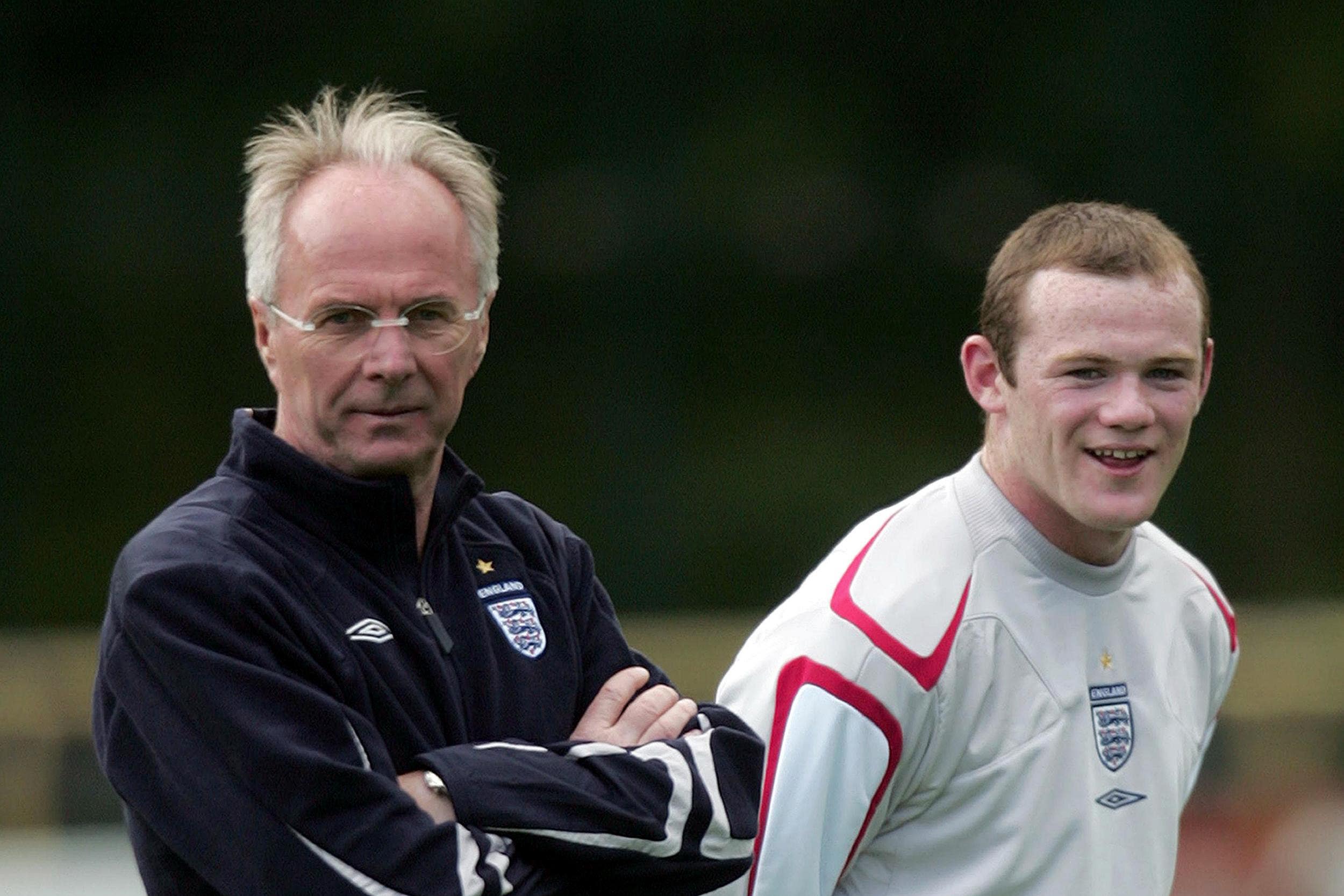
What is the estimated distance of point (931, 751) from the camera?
125 inches

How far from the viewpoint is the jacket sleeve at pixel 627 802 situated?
8.22 ft

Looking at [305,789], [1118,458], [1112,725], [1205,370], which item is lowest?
[305,789]

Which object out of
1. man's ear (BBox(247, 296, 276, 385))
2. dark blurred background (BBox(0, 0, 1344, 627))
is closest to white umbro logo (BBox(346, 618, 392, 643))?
man's ear (BBox(247, 296, 276, 385))

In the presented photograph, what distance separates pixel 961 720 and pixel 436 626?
964 mm

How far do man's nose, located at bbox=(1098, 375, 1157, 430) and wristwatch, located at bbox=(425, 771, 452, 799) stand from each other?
1.34 metres

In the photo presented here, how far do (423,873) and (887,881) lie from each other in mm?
1073

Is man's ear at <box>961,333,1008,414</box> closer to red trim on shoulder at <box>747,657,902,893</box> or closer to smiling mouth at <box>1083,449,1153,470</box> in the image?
smiling mouth at <box>1083,449,1153,470</box>

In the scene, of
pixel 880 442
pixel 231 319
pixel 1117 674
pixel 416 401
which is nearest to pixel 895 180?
pixel 880 442

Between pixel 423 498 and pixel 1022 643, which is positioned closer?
pixel 423 498

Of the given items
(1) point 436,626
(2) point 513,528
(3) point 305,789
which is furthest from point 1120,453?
(3) point 305,789

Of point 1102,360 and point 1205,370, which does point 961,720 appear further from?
point 1205,370

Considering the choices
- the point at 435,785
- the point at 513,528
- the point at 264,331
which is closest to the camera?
the point at 435,785

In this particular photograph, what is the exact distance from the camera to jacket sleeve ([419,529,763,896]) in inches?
98.7

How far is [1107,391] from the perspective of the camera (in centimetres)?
330
